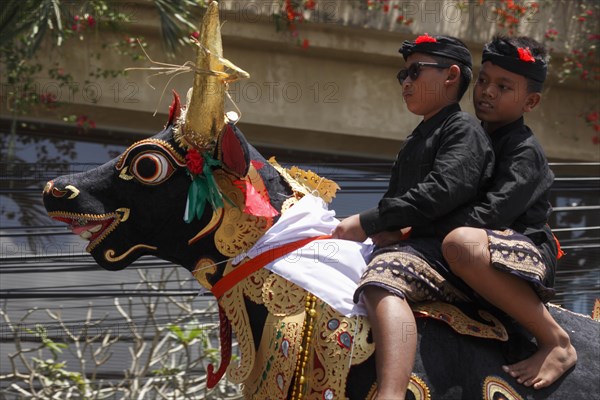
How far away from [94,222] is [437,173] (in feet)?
4.60

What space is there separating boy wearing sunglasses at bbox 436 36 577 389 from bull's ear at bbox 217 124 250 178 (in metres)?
0.79

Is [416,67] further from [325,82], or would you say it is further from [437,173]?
[325,82]

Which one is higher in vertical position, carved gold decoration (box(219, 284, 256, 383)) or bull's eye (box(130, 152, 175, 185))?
bull's eye (box(130, 152, 175, 185))

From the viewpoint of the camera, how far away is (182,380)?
24.8 ft

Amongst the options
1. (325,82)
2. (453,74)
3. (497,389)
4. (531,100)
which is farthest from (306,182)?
(325,82)

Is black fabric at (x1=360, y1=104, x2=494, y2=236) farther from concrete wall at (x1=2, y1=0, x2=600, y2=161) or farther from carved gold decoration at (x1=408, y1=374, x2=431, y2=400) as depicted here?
concrete wall at (x1=2, y1=0, x2=600, y2=161)

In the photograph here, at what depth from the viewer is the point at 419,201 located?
12.0 feet

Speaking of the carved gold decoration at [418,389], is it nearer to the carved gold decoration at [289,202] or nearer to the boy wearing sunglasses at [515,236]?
the boy wearing sunglasses at [515,236]

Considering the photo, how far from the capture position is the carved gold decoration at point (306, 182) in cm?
415

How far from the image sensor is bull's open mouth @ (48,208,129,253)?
13.2ft

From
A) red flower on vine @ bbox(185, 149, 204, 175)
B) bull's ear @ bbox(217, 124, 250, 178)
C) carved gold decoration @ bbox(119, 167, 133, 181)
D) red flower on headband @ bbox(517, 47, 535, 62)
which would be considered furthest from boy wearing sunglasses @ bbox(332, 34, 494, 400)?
carved gold decoration @ bbox(119, 167, 133, 181)

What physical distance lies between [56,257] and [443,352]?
3686mm

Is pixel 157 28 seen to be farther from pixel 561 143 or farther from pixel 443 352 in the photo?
pixel 443 352

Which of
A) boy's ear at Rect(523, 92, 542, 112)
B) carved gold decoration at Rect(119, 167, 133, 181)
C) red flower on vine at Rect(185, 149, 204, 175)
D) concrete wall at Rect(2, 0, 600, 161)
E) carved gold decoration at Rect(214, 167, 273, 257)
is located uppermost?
boy's ear at Rect(523, 92, 542, 112)
